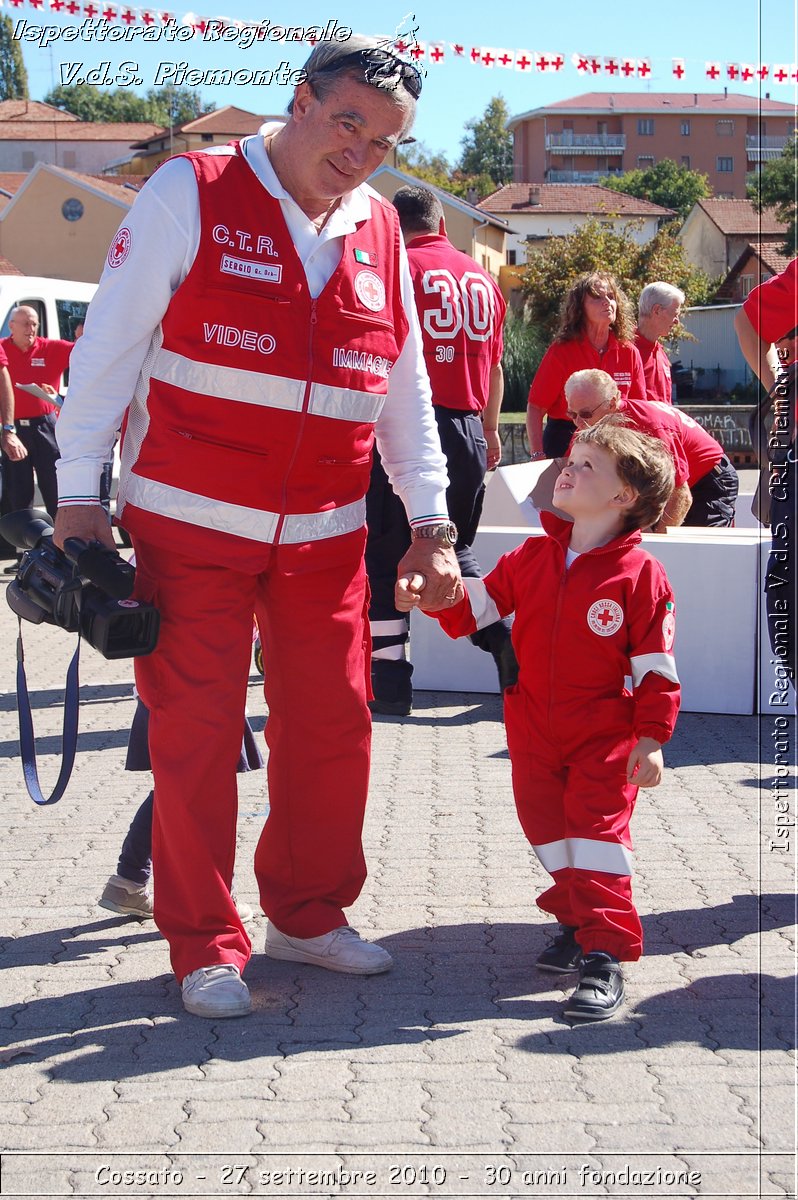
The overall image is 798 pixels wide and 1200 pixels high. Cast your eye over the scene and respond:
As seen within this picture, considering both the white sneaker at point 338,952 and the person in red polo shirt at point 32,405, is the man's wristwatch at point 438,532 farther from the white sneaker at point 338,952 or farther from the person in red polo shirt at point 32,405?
the person in red polo shirt at point 32,405

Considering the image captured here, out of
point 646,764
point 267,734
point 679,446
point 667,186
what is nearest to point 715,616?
point 679,446

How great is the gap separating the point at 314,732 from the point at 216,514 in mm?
637

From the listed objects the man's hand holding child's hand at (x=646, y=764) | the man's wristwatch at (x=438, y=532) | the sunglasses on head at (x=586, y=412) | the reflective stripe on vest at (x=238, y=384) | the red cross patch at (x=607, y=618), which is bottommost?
the man's hand holding child's hand at (x=646, y=764)

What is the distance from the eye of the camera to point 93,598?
129 inches

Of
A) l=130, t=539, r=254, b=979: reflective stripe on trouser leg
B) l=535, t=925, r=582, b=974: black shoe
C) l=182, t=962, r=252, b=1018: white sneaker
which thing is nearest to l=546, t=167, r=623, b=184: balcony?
l=535, t=925, r=582, b=974: black shoe

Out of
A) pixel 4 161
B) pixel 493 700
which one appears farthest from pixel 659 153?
pixel 493 700

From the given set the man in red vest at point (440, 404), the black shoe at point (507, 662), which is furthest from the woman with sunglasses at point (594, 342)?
the black shoe at point (507, 662)

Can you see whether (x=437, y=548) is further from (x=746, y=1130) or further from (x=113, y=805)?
(x=113, y=805)

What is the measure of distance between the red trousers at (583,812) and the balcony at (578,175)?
111 meters

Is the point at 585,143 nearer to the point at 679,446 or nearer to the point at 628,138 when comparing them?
the point at 628,138

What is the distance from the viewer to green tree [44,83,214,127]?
90875 mm

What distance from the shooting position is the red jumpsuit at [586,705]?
353cm

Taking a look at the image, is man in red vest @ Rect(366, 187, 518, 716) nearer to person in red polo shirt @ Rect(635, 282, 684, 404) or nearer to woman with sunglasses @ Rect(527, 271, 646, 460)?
woman with sunglasses @ Rect(527, 271, 646, 460)

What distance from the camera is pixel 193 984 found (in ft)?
11.2
